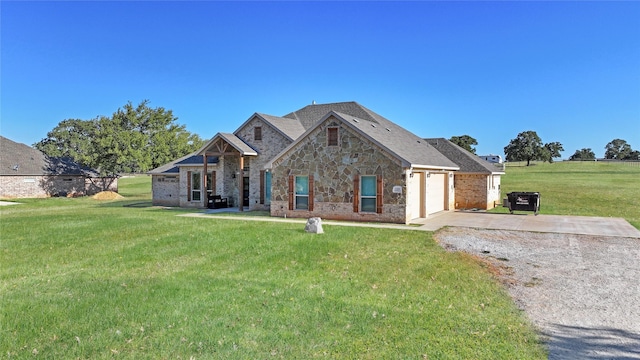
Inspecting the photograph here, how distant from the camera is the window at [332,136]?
18281 millimetres

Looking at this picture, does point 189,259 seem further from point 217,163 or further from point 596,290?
point 217,163

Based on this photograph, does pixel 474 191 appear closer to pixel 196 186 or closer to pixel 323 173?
pixel 323 173

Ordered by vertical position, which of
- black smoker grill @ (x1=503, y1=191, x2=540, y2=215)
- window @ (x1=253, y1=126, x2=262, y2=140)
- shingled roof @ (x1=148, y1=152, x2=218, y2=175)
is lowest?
black smoker grill @ (x1=503, y1=191, x2=540, y2=215)

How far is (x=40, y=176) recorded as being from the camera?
38.2 m

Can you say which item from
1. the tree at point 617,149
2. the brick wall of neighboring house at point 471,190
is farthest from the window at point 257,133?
the tree at point 617,149

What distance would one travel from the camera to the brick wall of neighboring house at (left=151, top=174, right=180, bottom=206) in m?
26.9

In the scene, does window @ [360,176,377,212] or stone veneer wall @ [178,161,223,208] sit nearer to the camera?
window @ [360,176,377,212]

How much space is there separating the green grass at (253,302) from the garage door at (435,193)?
8.59 meters

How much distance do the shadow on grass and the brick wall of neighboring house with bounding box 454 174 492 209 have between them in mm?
19338

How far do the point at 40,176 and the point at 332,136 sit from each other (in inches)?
1348

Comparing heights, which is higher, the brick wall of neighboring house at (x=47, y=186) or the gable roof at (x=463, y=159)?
the gable roof at (x=463, y=159)

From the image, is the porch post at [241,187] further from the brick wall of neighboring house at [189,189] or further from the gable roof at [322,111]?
the gable roof at [322,111]

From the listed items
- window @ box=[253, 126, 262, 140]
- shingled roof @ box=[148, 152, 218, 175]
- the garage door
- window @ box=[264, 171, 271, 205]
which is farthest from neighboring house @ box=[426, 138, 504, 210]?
shingled roof @ box=[148, 152, 218, 175]

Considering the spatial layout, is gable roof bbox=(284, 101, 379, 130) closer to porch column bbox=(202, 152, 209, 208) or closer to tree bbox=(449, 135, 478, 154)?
porch column bbox=(202, 152, 209, 208)
